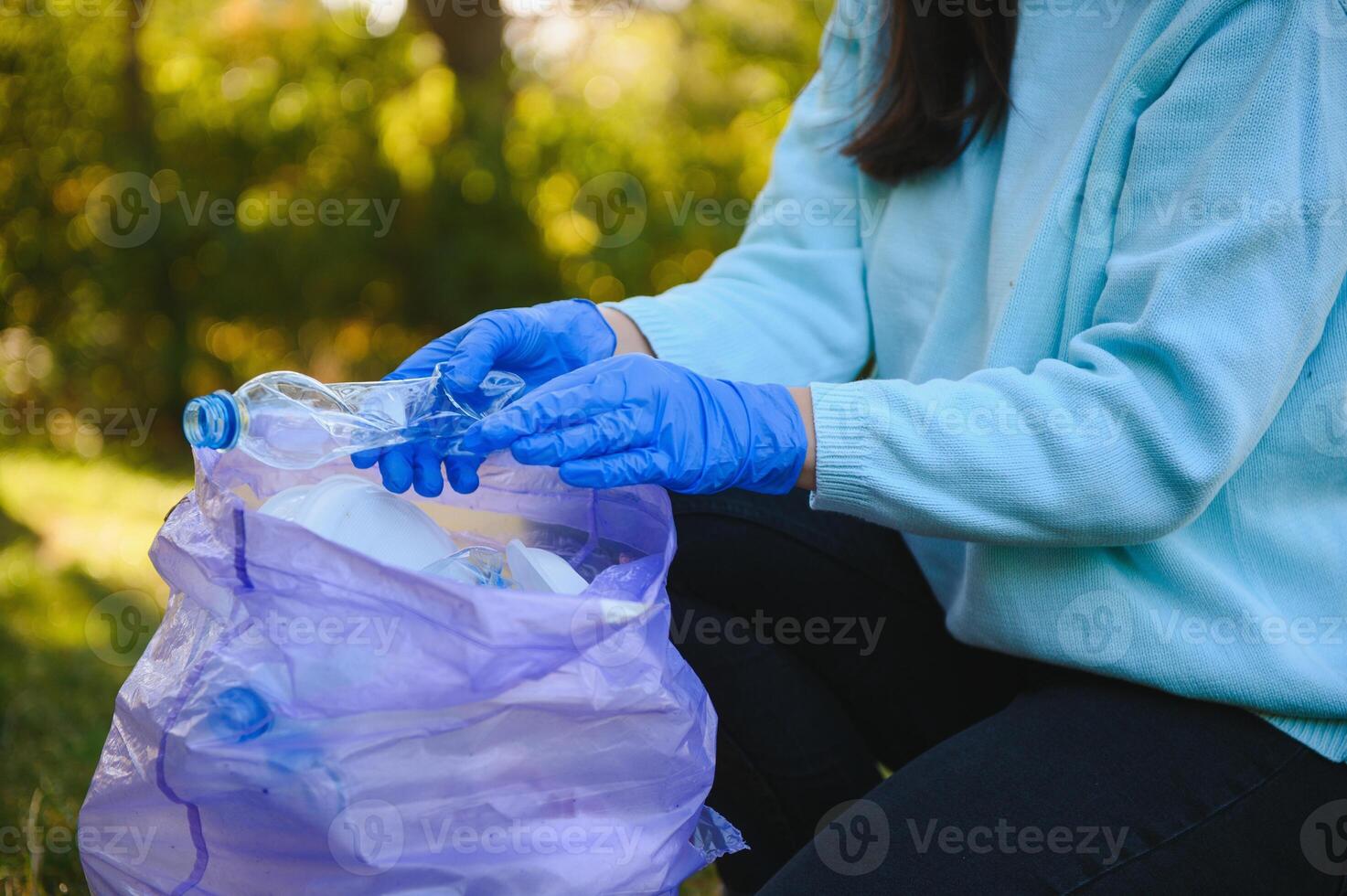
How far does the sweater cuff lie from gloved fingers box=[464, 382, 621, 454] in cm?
19

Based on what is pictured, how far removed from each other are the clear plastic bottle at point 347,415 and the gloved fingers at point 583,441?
0.38 feet

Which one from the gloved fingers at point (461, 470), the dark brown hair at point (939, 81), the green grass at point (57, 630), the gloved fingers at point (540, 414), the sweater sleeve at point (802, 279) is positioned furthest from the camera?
the green grass at point (57, 630)

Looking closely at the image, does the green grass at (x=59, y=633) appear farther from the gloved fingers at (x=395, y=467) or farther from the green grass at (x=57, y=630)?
the gloved fingers at (x=395, y=467)

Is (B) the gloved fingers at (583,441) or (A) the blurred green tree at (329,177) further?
(A) the blurred green tree at (329,177)

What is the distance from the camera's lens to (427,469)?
1.08m

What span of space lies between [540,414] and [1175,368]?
0.53 m

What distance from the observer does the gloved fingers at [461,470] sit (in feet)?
3.48

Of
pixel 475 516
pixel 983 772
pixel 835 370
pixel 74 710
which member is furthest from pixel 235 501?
pixel 74 710

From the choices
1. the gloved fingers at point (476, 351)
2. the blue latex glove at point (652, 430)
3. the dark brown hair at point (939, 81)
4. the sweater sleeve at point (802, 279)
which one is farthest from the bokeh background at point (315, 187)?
the blue latex glove at point (652, 430)

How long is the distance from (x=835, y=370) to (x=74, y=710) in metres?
1.47

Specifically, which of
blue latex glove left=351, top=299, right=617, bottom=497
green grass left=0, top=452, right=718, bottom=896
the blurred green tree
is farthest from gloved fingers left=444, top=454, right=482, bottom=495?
the blurred green tree

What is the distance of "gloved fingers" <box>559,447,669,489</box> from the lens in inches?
36.9

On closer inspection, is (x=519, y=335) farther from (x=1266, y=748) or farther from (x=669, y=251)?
(x=669, y=251)

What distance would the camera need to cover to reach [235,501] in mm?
875
